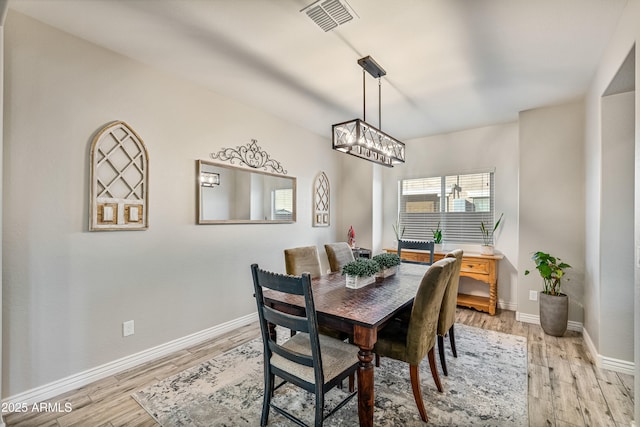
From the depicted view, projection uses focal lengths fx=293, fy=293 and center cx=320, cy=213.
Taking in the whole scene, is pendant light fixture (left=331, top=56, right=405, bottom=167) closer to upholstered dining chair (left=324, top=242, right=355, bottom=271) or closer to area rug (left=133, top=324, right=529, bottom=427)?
upholstered dining chair (left=324, top=242, right=355, bottom=271)

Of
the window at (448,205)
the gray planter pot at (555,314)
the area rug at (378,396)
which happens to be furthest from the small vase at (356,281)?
the window at (448,205)

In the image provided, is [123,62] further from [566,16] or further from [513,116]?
[513,116]

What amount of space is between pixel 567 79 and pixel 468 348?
2.78 m

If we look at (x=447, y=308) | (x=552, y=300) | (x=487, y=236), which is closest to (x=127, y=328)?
(x=447, y=308)

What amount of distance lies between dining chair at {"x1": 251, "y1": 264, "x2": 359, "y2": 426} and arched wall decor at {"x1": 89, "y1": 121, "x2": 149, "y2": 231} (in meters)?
1.47

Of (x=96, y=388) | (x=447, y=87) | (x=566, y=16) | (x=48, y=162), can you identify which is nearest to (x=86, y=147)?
(x=48, y=162)

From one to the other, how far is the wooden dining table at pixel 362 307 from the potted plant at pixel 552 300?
5.52 feet

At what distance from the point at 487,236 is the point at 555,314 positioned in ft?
4.38

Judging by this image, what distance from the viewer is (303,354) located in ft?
5.49

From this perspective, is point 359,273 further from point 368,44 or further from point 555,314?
point 555,314

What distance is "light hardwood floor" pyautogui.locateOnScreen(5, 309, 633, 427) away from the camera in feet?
6.12

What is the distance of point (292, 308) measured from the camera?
1938 millimetres

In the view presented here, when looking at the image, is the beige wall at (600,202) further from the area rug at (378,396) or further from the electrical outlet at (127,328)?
the electrical outlet at (127,328)

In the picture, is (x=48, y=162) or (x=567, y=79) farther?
(x=567, y=79)
